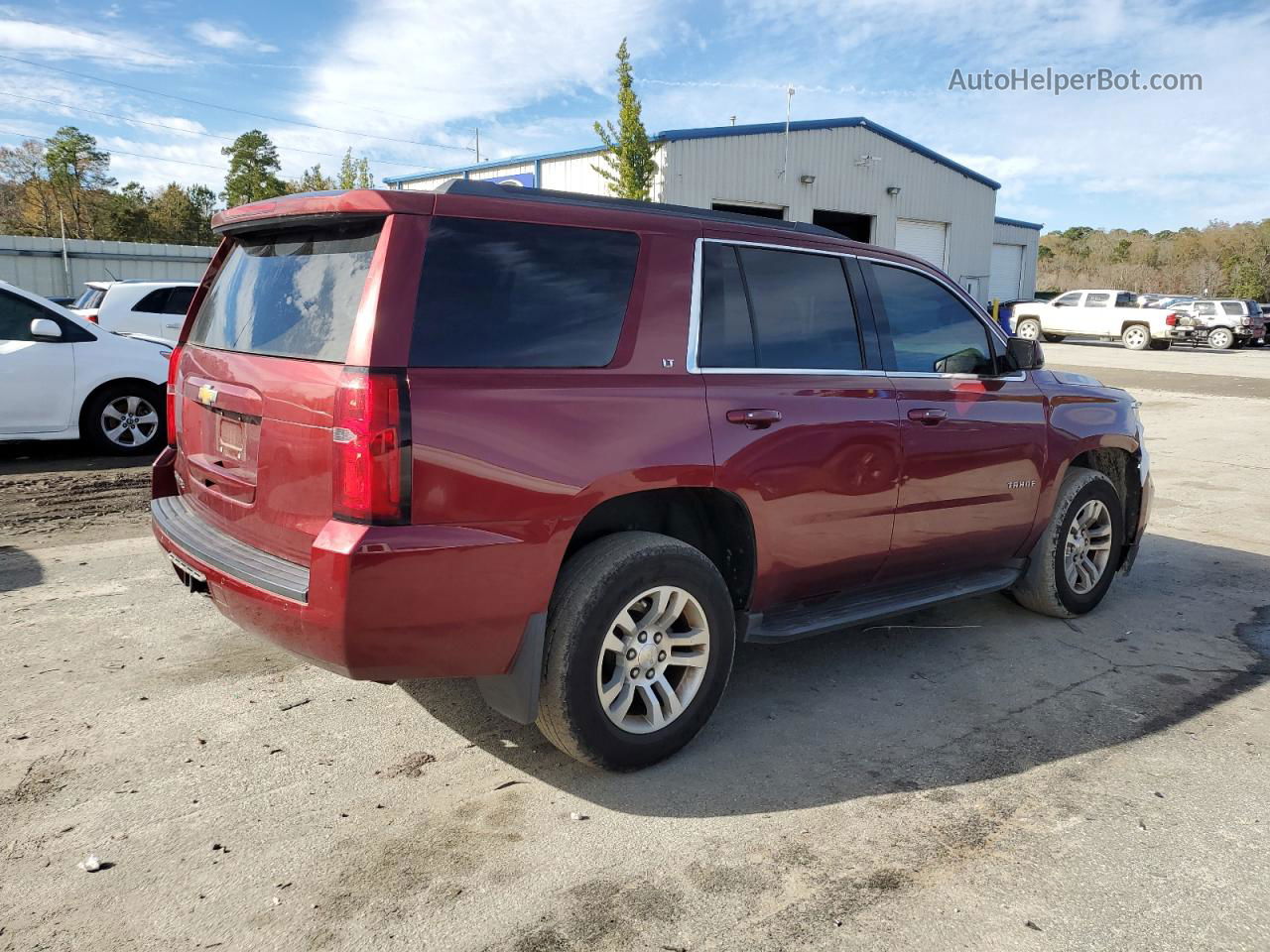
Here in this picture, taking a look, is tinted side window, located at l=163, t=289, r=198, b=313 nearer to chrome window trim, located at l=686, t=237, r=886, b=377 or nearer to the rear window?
the rear window

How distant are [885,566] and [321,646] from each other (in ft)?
8.02

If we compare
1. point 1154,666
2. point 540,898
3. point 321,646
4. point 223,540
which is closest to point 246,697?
point 223,540

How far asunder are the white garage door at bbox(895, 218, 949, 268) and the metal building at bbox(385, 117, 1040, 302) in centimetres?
3

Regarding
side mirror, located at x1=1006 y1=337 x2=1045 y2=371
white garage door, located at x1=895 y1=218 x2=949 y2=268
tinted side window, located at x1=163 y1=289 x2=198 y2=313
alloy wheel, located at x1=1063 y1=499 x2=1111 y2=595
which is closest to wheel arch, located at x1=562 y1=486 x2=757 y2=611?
side mirror, located at x1=1006 y1=337 x2=1045 y2=371

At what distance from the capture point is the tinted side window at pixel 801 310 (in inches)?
149

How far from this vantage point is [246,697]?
12.8ft

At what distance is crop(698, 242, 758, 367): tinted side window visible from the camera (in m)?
3.56

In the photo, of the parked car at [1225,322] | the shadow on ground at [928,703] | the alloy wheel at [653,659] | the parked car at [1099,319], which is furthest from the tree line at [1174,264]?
the alloy wheel at [653,659]

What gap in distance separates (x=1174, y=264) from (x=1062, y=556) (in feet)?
250

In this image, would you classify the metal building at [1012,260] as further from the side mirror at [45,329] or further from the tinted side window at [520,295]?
the tinted side window at [520,295]

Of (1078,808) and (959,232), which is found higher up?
(959,232)

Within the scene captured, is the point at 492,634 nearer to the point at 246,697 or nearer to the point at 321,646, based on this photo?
the point at 321,646

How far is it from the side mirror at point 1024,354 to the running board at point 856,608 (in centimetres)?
105

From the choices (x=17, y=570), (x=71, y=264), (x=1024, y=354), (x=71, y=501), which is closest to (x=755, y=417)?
(x=1024, y=354)
